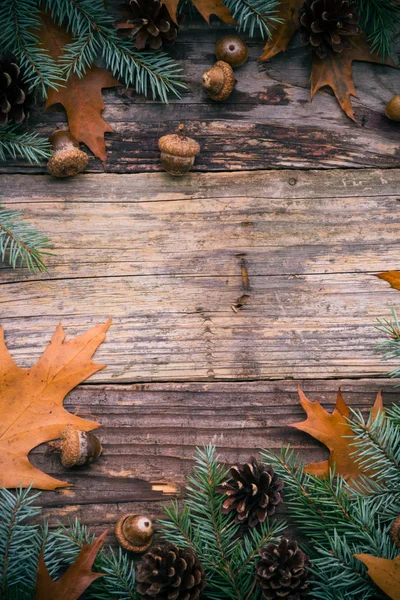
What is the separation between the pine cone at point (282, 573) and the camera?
1.18 meters

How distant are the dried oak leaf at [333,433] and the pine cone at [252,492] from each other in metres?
0.12

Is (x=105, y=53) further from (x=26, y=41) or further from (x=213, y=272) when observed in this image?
(x=213, y=272)

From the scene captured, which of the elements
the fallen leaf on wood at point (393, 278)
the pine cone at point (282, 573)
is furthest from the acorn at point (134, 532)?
the fallen leaf on wood at point (393, 278)

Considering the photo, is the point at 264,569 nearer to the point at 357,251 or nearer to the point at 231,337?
the point at 231,337

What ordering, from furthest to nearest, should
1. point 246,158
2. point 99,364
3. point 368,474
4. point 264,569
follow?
1. point 246,158
2. point 99,364
3. point 368,474
4. point 264,569

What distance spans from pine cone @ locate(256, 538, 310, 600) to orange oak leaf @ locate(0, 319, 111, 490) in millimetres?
516

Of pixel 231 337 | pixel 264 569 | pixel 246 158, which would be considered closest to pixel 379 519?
pixel 264 569

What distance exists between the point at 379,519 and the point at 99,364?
0.77m

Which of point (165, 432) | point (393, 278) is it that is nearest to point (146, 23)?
point (393, 278)

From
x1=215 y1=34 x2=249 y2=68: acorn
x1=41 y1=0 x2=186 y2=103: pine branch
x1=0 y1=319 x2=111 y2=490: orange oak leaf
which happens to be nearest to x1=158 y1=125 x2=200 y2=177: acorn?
x1=41 y1=0 x2=186 y2=103: pine branch

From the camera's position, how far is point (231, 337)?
1502mm

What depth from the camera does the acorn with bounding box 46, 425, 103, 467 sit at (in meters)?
1.34

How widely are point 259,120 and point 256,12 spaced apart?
28 centimetres

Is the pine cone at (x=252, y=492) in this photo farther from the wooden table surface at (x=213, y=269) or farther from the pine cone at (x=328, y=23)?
the pine cone at (x=328, y=23)
